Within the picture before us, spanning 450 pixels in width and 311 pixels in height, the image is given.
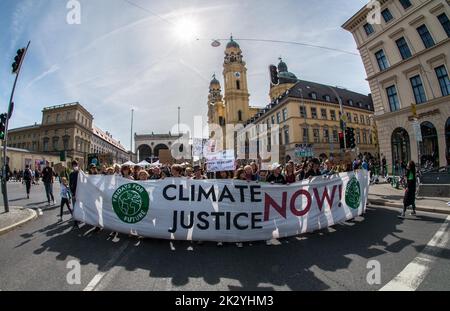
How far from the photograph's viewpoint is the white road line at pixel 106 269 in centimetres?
335

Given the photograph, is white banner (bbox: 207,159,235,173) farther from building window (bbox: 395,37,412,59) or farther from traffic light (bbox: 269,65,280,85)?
building window (bbox: 395,37,412,59)

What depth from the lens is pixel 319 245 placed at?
5.10 metres

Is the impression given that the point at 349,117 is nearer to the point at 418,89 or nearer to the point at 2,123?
the point at 418,89

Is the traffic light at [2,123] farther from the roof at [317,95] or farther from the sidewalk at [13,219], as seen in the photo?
the roof at [317,95]

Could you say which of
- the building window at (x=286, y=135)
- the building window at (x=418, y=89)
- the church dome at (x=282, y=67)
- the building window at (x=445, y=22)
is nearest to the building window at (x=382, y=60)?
the building window at (x=418, y=89)

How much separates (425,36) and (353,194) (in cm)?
2037

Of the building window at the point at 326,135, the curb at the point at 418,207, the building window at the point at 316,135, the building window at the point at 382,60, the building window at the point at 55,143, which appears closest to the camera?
the curb at the point at 418,207

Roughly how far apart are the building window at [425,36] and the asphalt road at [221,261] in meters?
20.1

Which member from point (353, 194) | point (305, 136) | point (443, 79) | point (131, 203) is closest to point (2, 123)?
point (131, 203)

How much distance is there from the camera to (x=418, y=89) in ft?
67.1

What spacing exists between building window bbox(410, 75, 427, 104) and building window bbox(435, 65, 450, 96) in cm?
129
